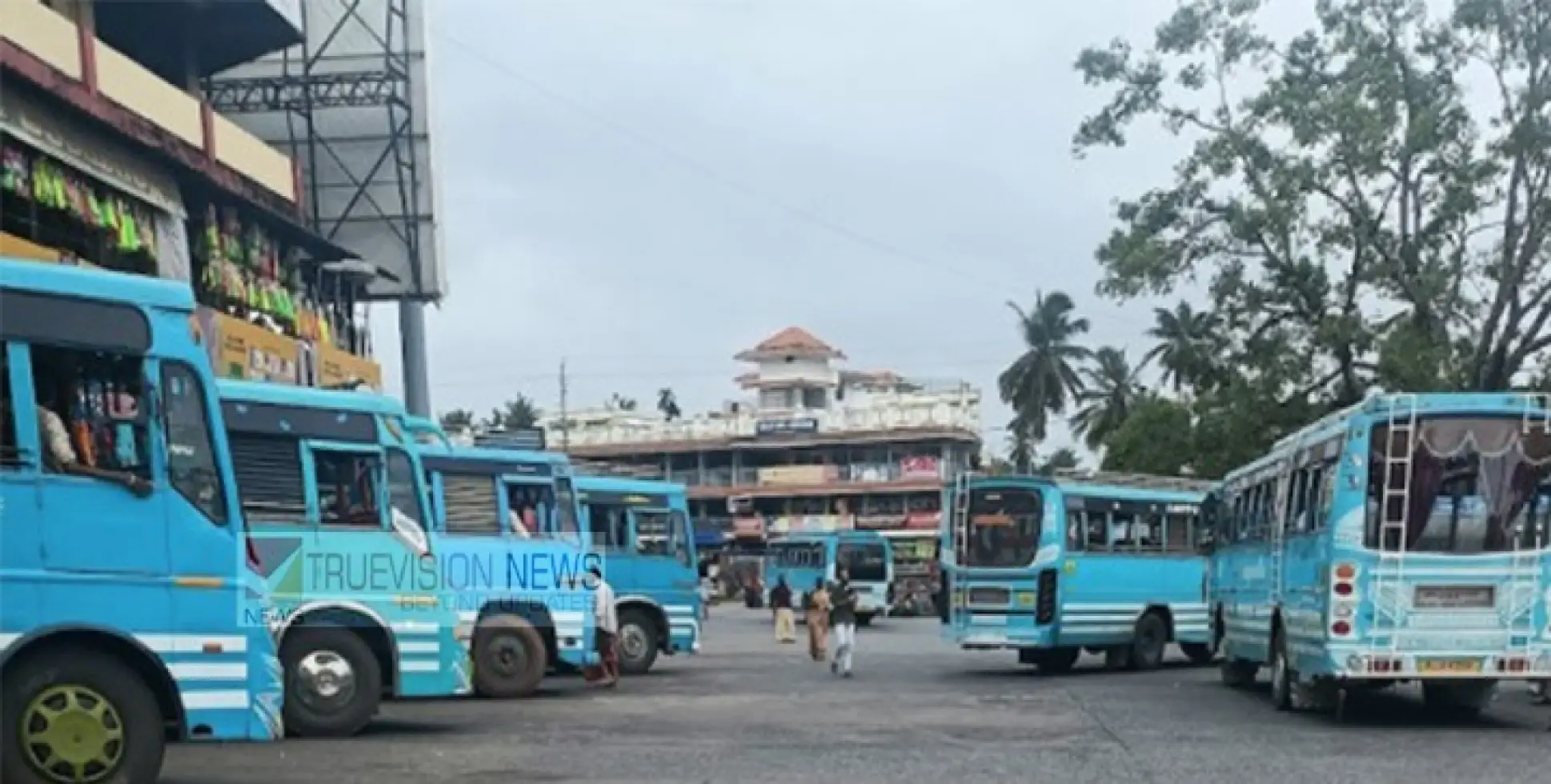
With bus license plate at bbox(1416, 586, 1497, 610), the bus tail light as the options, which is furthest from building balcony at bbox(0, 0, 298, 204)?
bus license plate at bbox(1416, 586, 1497, 610)

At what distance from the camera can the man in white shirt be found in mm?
19791

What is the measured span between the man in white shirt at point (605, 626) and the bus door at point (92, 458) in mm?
9720

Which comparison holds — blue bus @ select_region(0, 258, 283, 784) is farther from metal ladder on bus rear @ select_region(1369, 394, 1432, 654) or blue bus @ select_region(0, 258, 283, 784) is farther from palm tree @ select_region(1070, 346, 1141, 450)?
palm tree @ select_region(1070, 346, 1141, 450)

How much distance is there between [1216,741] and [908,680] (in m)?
9.23

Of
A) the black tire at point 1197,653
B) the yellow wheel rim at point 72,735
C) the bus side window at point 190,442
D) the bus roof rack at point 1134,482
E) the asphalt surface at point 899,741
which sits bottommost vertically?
the black tire at point 1197,653

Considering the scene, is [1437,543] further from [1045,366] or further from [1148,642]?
[1045,366]

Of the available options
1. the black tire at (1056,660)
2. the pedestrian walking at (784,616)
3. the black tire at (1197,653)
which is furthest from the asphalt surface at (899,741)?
the pedestrian walking at (784,616)

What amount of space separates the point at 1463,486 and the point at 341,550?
9.48 m

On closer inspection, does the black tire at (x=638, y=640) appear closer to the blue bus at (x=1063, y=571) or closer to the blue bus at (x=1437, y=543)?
the blue bus at (x=1063, y=571)

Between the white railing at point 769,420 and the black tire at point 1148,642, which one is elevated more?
the white railing at point 769,420

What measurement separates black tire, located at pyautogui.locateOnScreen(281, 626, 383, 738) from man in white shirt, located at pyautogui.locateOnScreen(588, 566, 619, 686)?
16.8 feet

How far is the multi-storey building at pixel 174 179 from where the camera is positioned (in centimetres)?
2005

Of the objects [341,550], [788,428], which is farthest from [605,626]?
[788,428]

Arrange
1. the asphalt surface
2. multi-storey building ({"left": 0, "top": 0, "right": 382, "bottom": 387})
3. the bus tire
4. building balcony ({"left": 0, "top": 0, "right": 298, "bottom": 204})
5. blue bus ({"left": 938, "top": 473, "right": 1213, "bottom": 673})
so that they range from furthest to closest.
Result: blue bus ({"left": 938, "top": 473, "right": 1213, "bottom": 673}) → multi-storey building ({"left": 0, "top": 0, "right": 382, "bottom": 387}) → building balcony ({"left": 0, "top": 0, "right": 298, "bottom": 204}) → the bus tire → the asphalt surface
